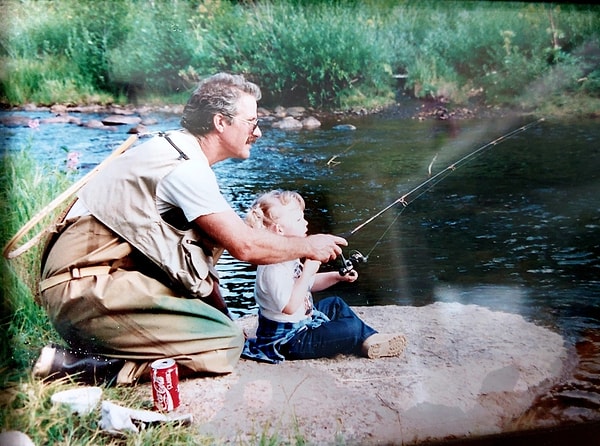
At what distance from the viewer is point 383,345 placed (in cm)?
263

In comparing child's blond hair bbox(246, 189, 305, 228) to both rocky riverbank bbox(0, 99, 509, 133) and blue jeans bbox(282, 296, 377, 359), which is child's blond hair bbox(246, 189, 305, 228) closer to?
rocky riverbank bbox(0, 99, 509, 133)

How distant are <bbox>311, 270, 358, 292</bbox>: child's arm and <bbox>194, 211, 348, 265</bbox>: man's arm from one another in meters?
0.06

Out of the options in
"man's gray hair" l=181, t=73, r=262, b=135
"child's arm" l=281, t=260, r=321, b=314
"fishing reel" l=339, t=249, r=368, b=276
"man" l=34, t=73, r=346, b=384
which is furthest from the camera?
"fishing reel" l=339, t=249, r=368, b=276

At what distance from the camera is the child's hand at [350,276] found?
2.63 metres

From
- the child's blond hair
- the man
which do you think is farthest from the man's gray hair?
the child's blond hair

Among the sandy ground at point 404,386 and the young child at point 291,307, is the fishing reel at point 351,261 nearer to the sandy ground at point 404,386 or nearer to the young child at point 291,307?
the young child at point 291,307

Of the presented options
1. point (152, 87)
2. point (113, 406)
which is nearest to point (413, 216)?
point (152, 87)

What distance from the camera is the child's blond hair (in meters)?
2.45

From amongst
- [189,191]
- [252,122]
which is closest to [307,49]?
[252,122]

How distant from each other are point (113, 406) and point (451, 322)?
1319 millimetres

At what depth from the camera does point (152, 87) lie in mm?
2482

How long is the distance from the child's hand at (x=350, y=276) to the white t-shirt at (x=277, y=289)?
0.67 feet

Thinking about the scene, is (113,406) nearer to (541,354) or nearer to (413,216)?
(413,216)

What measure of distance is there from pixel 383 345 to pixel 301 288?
0.40 m
